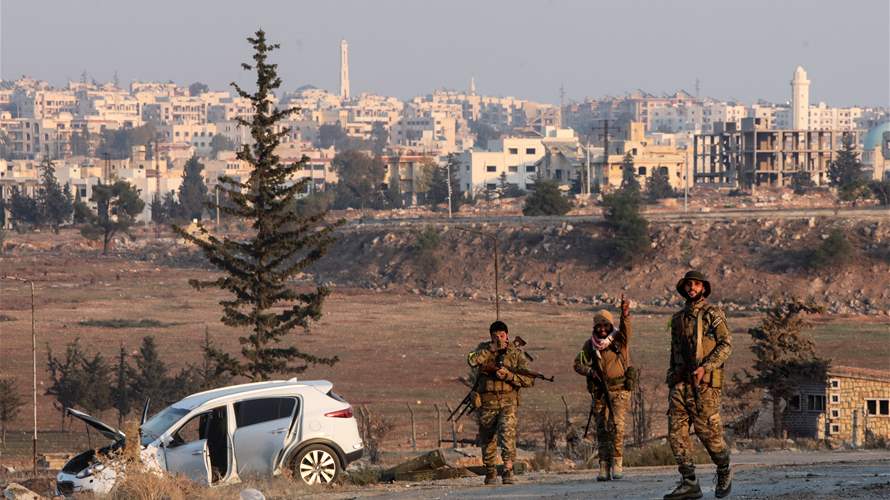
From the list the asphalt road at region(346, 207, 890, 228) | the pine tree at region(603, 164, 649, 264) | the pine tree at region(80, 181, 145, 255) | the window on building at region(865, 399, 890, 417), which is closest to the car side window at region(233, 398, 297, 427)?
the window on building at region(865, 399, 890, 417)

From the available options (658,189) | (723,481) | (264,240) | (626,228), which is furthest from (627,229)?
(723,481)

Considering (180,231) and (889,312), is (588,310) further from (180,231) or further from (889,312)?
(180,231)

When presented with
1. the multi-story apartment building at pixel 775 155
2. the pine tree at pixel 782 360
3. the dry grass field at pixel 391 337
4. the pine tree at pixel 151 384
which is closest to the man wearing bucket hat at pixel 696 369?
the pine tree at pixel 782 360

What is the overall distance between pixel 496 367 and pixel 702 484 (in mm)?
2187

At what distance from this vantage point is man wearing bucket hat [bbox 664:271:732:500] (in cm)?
1262

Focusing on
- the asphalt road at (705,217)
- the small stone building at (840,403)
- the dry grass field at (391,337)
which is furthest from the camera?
the asphalt road at (705,217)

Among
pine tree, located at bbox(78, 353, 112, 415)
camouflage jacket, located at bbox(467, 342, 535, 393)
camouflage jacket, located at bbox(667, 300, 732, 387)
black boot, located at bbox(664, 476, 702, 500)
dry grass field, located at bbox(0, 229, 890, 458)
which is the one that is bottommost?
dry grass field, located at bbox(0, 229, 890, 458)

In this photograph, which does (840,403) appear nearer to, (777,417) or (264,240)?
(777,417)

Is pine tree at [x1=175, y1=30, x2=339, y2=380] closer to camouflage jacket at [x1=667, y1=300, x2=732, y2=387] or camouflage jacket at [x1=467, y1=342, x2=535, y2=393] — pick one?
camouflage jacket at [x1=467, y1=342, x2=535, y2=393]

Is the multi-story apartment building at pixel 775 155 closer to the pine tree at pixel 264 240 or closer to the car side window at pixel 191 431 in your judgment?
the pine tree at pixel 264 240

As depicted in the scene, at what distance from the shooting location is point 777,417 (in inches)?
1223

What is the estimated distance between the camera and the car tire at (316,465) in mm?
16891

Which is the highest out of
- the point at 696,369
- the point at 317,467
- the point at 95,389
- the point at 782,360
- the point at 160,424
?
the point at 696,369

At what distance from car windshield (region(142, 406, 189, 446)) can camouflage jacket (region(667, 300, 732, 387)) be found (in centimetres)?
629
